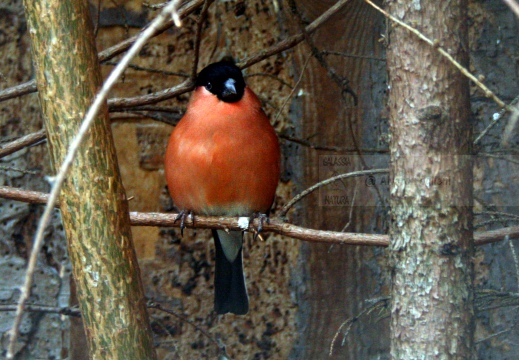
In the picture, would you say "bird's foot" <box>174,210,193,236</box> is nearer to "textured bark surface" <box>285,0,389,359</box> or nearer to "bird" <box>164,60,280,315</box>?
"bird" <box>164,60,280,315</box>

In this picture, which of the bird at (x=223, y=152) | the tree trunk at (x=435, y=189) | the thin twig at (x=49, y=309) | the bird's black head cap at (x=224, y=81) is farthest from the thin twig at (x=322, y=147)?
the thin twig at (x=49, y=309)

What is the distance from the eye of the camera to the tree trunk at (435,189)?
1554 mm

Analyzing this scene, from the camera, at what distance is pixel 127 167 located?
8.69ft

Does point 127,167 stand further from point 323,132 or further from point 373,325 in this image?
point 373,325

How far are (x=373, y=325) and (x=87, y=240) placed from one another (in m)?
1.37

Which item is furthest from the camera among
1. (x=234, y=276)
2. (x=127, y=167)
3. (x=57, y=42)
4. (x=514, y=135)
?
(x=127, y=167)

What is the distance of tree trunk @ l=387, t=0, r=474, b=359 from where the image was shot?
1.55 meters

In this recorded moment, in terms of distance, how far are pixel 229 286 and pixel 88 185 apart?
1.08 meters

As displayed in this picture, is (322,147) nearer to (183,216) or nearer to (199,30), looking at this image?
(183,216)

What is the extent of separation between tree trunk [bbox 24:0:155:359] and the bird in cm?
83

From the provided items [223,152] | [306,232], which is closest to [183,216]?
[223,152]

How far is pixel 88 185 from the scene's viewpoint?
1437 millimetres

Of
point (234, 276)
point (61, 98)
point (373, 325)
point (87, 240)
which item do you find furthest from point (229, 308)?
point (61, 98)

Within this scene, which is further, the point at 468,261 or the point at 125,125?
the point at 125,125
